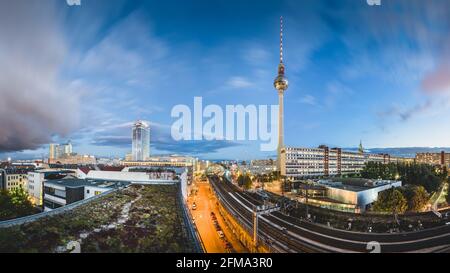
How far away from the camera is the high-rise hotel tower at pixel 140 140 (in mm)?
4381

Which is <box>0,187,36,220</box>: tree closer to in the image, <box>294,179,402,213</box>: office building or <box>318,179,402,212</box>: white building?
<box>294,179,402,213</box>: office building

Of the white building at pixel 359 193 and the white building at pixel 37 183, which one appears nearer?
the white building at pixel 359 193

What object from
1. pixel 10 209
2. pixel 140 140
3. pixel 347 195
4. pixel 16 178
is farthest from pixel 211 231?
pixel 16 178

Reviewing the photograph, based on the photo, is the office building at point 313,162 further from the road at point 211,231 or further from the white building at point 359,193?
the white building at point 359,193

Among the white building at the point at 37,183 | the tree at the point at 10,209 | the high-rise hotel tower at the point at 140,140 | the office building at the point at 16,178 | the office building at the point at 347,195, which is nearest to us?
the high-rise hotel tower at the point at 140,140

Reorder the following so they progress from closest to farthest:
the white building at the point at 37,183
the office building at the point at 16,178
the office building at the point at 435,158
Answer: the office building at the point at 435,158, the white building at the point at 37,183, the office building at the point at 16,178

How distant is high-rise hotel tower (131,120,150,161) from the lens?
4381 millimetres

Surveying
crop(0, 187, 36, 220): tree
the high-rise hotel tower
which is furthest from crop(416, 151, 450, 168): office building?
crop(0, 187, 36, 220): tree

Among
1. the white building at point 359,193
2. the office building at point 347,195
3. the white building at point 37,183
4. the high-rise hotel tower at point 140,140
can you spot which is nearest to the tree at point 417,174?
the office building at point 347,195

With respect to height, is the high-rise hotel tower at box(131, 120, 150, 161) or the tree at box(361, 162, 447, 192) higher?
the high-rise hotel tower at box(131, 120, 150, 161)

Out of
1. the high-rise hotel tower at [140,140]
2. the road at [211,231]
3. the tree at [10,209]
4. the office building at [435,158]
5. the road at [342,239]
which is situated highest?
the high-rise hotel tower at [140,140]
